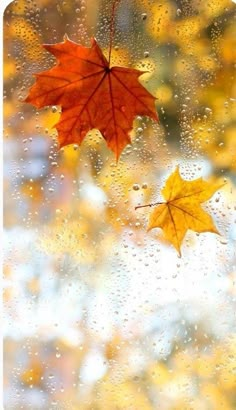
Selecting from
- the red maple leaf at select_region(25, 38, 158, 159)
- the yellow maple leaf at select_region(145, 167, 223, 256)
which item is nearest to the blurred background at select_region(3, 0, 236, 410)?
the yellow maple leaf at select_region(145, 167, 223, 256)

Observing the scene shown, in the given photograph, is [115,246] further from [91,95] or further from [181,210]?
[91,95]

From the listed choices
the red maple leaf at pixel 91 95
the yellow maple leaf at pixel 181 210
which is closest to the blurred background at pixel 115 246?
the yellow maple leaf at pixel 181 210

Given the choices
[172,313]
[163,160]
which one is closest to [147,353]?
[172,313]

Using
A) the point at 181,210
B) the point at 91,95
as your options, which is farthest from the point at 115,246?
the point at 91,95

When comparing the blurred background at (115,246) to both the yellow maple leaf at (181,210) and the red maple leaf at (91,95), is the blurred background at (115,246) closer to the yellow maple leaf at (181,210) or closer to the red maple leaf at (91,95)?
the yellow maple leaf at (181,210)

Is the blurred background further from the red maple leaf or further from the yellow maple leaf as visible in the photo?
the red maple leaf

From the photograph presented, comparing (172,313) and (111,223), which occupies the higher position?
(111,223)

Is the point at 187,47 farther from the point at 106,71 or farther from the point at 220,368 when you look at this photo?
the point at 220,368
